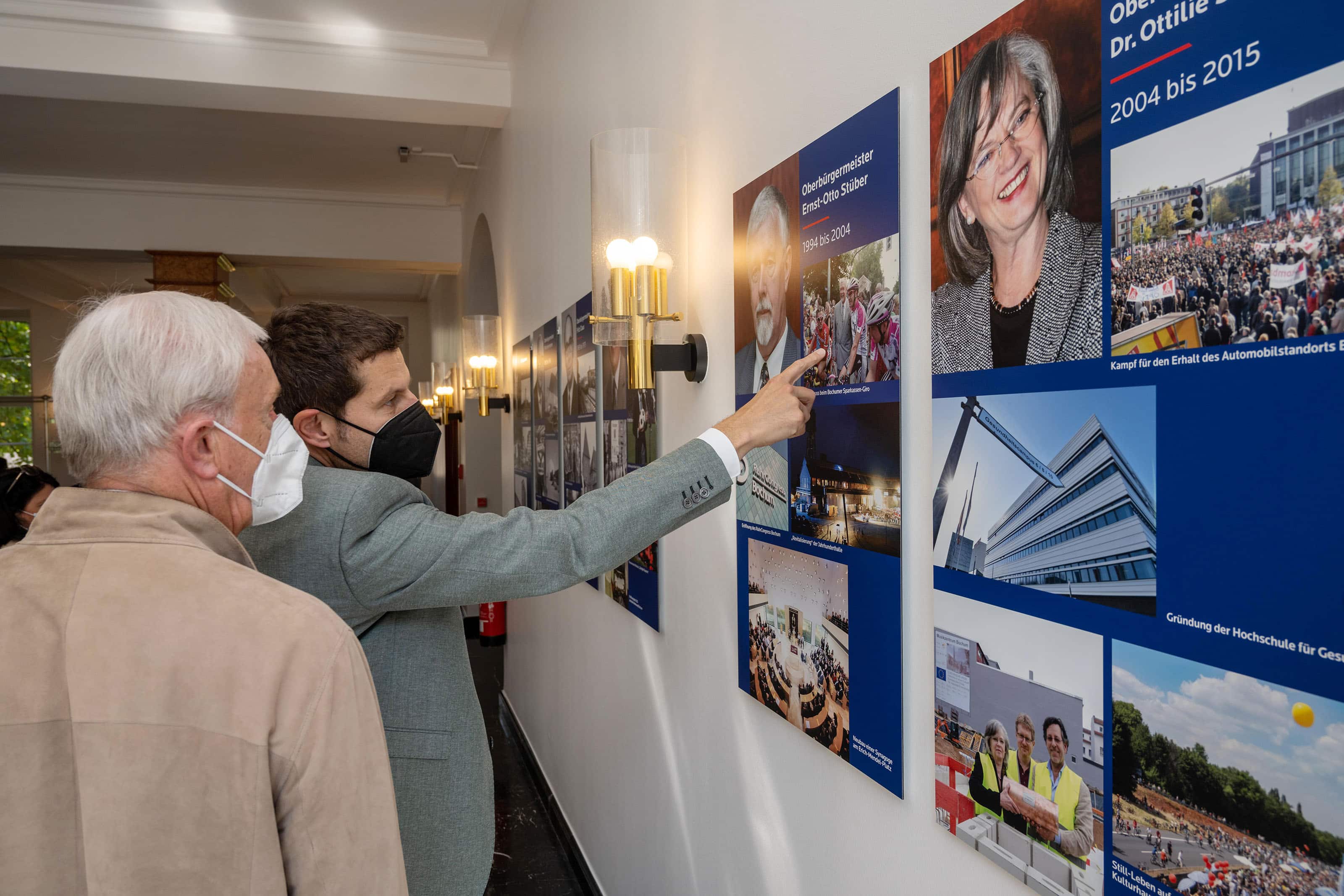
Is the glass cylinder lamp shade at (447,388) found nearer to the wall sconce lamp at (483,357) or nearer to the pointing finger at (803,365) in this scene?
the wall sconce lamp at (483,357)

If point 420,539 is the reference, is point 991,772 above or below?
below

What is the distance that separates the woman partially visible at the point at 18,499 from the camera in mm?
3367

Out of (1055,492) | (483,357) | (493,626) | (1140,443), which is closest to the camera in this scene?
(1140,443)

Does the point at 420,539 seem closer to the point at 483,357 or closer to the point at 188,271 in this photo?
the point at 483,357

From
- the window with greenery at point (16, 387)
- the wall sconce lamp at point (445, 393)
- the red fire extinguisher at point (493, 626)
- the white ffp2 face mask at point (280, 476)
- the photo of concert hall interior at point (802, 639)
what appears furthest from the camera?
the window with greenery at point (16, 387)

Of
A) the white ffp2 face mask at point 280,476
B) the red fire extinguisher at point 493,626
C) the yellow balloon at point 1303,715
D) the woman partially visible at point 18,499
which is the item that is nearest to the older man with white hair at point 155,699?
the white ffp2 face mask at point 280,476

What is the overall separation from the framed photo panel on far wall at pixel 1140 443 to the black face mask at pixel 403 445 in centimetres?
107

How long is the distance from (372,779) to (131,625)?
305 mm

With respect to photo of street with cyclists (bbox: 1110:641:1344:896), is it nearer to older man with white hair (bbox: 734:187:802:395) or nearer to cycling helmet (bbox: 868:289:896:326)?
cycling helmet (bbox: 868:289:896:326)

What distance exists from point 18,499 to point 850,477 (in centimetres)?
364

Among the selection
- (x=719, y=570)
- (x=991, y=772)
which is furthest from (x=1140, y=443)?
(x=719, y=570)

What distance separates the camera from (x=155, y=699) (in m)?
0.87

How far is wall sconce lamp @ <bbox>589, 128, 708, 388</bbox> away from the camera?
188 centimetres

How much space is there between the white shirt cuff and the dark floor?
61.7 inches
